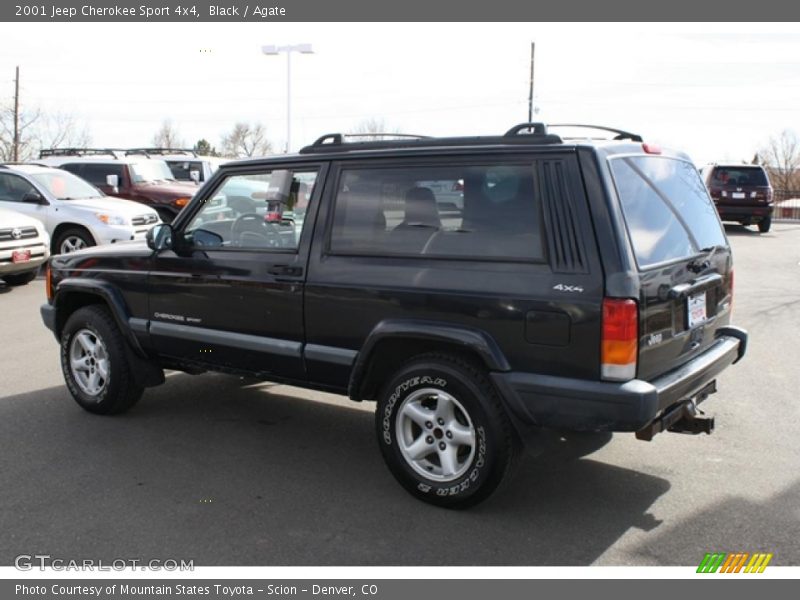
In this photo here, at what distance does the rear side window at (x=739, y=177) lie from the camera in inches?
816

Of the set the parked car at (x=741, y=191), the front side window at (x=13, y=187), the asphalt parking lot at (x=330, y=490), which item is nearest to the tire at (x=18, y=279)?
the front side window at (x=13, y=187)

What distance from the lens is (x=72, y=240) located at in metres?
13.0

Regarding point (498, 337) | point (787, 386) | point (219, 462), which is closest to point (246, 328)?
point (219, 462)

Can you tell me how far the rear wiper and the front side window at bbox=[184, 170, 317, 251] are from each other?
2187mm

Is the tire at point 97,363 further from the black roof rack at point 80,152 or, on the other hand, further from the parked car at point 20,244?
the black roof rack at point 80,152

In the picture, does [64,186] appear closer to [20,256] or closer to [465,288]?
[20,256]

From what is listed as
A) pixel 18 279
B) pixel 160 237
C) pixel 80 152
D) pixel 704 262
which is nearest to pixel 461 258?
pixel 704 262

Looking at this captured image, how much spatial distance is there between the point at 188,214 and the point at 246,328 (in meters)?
0.94

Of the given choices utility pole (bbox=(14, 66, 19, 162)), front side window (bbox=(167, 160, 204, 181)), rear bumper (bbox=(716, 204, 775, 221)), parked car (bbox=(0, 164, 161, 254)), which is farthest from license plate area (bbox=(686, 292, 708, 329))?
utility pole (bbox=(14, 66, 19, 162))

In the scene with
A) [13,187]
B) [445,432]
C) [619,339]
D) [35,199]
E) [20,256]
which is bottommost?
[445,432]

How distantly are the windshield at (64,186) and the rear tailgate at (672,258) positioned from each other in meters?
11.4

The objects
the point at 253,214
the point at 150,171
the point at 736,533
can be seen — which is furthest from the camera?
the point at 150,171

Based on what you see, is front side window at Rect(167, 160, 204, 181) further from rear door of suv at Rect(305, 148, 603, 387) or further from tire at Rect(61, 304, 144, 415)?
rear door of suv at Rect(305, 148, 603, 387)

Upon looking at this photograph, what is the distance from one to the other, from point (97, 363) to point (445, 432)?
9.36ft
